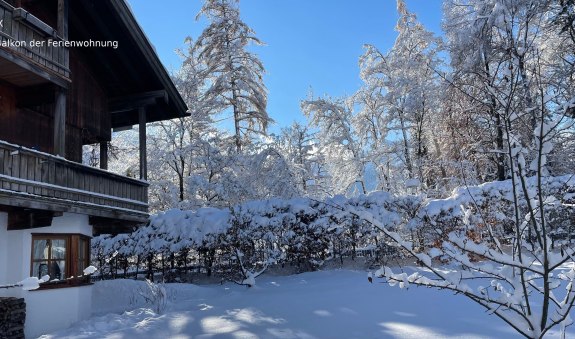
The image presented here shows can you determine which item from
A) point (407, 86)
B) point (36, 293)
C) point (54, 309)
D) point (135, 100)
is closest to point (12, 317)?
point (36, 293)

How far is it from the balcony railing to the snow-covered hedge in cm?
620

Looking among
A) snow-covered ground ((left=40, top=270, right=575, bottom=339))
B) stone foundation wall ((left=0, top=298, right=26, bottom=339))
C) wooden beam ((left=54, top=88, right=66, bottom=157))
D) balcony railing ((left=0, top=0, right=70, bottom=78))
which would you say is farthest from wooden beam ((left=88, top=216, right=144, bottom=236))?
balcony railing ((left=0, top=0, right=70, bottom=78))

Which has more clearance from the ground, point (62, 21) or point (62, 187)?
point (62, 21)

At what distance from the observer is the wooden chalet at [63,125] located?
26.5 feet

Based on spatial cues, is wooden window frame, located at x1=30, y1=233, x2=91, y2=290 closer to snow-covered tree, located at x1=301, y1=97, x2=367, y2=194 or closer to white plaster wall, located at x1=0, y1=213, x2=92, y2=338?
white plaster wall, located at x1=0, y1=213, x2=92, y2=338

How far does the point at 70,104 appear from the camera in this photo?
36.6ft

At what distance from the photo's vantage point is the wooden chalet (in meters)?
8.07

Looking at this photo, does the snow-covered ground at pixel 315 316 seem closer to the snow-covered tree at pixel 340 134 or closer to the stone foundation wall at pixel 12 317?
the stone foundation wall at pixel 12 317

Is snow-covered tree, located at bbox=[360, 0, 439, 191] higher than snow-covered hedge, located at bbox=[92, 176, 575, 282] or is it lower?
higher

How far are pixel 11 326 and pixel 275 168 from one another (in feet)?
45.8

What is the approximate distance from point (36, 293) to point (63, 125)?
357 centimetres

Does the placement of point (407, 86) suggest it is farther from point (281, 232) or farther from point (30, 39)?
point (30, 39)

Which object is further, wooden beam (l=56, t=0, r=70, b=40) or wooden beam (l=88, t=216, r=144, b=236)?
wooden beam (l=88, t=216, r=144, b=236)

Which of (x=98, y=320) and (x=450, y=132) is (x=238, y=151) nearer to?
(x=450, y=132)
